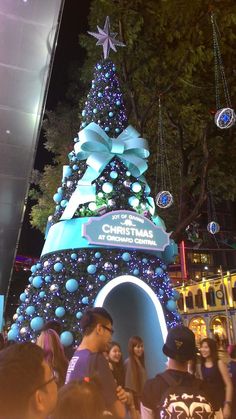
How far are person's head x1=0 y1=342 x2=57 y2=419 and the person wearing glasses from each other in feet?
3.73

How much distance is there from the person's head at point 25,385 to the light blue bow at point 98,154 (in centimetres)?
550

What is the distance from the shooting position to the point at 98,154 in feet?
23.0

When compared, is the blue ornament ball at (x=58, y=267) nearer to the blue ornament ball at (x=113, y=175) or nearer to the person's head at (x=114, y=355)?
the blue ornament ball at (x=113, y=175)

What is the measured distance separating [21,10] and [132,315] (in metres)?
5.87

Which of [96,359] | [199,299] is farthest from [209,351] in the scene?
[199,299]

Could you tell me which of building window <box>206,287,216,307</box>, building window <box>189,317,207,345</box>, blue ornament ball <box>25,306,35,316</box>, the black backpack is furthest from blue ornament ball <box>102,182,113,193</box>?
building window <box>189,317,207,345</box>

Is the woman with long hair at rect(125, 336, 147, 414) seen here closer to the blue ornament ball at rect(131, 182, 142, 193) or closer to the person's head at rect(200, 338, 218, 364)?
the person's head at rect(200, 338, 218, 364)

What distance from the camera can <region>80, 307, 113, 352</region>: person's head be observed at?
2.74m

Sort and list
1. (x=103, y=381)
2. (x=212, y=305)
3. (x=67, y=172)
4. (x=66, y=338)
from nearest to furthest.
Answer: (x=103, y=381) → (x=66, y=338) → (x=67, y=172) → (x=212, y=305)

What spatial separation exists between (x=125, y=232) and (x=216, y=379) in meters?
2.96

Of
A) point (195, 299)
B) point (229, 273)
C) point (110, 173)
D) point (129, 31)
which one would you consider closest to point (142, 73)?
point (129, 31)

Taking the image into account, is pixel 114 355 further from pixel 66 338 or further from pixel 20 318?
pixel 20 318

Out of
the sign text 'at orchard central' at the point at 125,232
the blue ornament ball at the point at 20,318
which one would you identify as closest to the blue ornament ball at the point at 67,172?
the sign text 'at orchard central' at the point at 125,232

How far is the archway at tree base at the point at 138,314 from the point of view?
20.7ft
